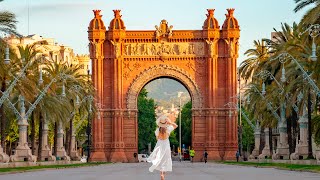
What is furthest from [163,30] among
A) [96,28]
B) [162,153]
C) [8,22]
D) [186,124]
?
[186,124]

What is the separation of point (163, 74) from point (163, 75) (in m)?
0.17

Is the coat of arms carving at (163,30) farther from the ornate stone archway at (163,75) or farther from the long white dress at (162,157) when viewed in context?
the long white dress at (162,157)

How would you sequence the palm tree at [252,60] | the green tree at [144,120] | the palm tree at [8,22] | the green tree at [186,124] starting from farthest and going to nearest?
the green tree at [186,124] → the green tree at [144,120] → the palm tree at [252,60] → the palm tree at [8,22]

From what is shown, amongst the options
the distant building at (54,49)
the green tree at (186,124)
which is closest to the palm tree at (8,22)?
the distant building at (54,49)

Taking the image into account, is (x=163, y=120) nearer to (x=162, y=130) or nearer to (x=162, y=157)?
(x=162, y=130)

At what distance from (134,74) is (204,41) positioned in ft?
28.7

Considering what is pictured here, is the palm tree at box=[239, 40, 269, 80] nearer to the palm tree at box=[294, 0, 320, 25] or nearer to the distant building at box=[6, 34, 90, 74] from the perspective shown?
the palm tree at box=[294, 0, 320, 25]

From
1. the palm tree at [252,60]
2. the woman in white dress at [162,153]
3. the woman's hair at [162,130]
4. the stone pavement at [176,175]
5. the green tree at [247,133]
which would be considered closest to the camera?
the woman's hair at [162,130]

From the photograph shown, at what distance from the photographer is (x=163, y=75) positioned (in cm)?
9169

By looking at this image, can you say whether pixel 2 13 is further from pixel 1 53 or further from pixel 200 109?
pixel 200 109

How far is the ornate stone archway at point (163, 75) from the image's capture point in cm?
9112

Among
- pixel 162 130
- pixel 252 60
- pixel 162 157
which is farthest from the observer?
pixel 252 60

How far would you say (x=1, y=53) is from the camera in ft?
160

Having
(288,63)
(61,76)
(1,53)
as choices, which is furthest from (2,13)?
(288,63)
